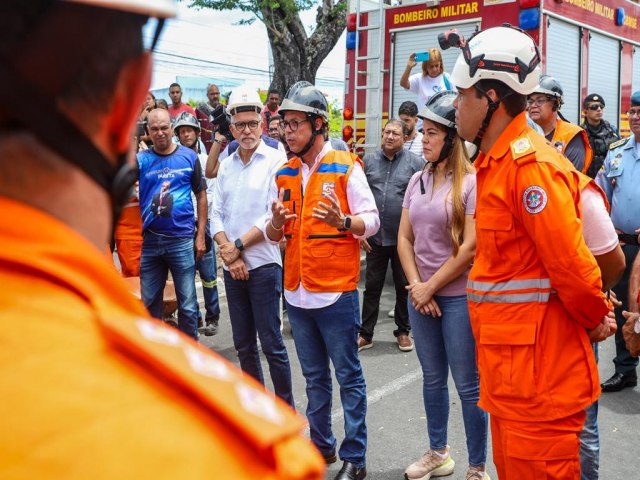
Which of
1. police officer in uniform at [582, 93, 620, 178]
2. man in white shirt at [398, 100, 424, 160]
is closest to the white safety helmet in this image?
man in white shirt at [398, 100, 424, 160]

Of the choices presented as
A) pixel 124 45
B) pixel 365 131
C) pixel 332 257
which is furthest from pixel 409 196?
pixel 365 131

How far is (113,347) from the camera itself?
2.26 feet

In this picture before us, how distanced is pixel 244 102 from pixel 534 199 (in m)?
2.85

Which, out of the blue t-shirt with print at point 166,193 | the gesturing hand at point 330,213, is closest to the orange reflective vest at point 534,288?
the gesturing hand at point 330,213

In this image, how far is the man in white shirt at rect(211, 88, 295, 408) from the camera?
4.56 meters

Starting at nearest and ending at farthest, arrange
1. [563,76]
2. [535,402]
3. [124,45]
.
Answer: [124,45] → [535,402] → [563,76]

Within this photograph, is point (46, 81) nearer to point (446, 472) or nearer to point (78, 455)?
point (78, 455)

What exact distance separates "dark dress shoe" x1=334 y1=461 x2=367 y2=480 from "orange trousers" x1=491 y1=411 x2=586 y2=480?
4.53 ft

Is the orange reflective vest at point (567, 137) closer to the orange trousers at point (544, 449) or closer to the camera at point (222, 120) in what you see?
the camera at point (222, 120)

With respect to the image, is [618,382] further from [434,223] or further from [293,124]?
[293,124]

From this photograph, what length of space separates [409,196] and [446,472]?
1.60 m

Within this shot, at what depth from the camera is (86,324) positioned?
0.69 meters

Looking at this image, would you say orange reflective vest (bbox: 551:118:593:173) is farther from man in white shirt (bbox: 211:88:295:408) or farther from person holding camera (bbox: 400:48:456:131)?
person holding camera (bbox: 400:48:456:131)

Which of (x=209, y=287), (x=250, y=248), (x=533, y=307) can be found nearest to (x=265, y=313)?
(x=250, y=248)
